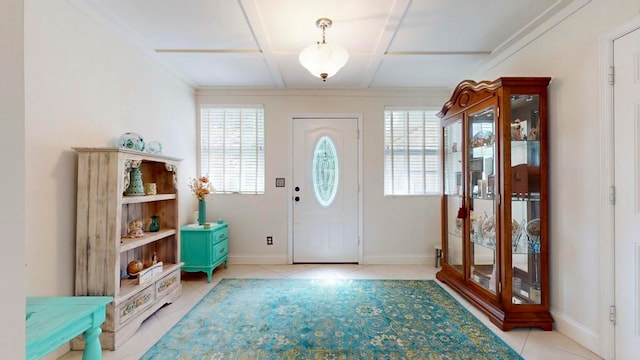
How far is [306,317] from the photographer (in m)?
2.48

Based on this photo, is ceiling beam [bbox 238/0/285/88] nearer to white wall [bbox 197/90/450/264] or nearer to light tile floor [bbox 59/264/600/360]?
white wall [bbox 197/90/450/264]

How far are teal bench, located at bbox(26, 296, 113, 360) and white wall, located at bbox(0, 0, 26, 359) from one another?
87 cm

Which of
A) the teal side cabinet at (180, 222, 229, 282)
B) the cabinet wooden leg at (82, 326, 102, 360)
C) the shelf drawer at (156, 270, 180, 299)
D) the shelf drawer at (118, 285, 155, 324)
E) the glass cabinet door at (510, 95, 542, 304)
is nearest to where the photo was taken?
the cabinet wooden leg at (82, 326, 102, 360)

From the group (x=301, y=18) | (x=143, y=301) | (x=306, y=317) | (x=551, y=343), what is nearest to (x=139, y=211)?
→ (x=143, y=301)

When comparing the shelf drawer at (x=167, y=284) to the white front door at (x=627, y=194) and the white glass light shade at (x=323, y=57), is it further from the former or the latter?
the white front door at (x=627, y=194)

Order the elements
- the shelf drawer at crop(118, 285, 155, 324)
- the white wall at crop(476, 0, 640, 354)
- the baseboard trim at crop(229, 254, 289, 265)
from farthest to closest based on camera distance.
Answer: the baseboard trim at crop(229, 254, 289, 265), the shelf drawer at crop(118, 285, 155, 324), the white wall at crop(476, 0, 640, 354)

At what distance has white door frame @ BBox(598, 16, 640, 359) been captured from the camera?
6.13 feet

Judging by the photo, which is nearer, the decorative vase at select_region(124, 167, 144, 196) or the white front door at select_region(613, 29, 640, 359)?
the white front door at select_region(613, 29, 640, 359)

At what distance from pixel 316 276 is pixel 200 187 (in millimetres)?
1840

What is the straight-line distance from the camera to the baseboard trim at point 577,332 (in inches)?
77.4

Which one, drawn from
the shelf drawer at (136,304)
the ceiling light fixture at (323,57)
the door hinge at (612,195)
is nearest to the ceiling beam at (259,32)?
the ceiling light fixture at (323,57)

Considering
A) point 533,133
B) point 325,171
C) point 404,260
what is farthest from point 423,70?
point 404,260

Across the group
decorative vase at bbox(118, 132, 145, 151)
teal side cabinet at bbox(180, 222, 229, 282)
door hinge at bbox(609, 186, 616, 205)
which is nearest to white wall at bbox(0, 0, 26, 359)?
decorative vase at bbox(118, 132, 145, 151)

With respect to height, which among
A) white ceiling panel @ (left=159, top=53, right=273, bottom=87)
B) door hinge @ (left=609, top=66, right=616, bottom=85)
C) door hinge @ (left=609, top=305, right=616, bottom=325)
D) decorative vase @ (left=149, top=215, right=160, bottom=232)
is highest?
white ceiling panel @ (left=159, top=53, right=273, bottom=87)
